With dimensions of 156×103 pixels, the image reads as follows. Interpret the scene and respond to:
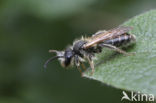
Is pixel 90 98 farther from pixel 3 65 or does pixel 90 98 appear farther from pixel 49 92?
pixel 3 65

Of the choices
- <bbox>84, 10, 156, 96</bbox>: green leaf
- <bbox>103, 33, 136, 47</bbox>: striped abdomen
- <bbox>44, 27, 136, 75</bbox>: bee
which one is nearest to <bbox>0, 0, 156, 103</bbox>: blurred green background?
<bbox>44, 27, 136, 75</bbox>: bee

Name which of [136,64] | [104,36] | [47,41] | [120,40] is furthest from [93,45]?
[47,41]

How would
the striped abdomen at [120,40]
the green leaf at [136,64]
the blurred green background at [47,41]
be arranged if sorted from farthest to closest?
the blurred green background at [47,41] < the striped abdomen at [120,40] < the green leaf at [136,64]

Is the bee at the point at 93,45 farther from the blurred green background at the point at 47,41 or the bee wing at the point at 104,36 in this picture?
the blurred green background at the point at 47,41

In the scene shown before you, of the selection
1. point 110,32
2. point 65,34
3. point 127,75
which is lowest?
point 127,75

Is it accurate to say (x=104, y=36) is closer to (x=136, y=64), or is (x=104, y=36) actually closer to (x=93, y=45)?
(x=93, y=45)

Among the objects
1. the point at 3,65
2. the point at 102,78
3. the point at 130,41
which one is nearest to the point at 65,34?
the point at 3,65

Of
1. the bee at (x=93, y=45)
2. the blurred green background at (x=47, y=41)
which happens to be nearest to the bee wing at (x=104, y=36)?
the bee at (x=93, y=45)
